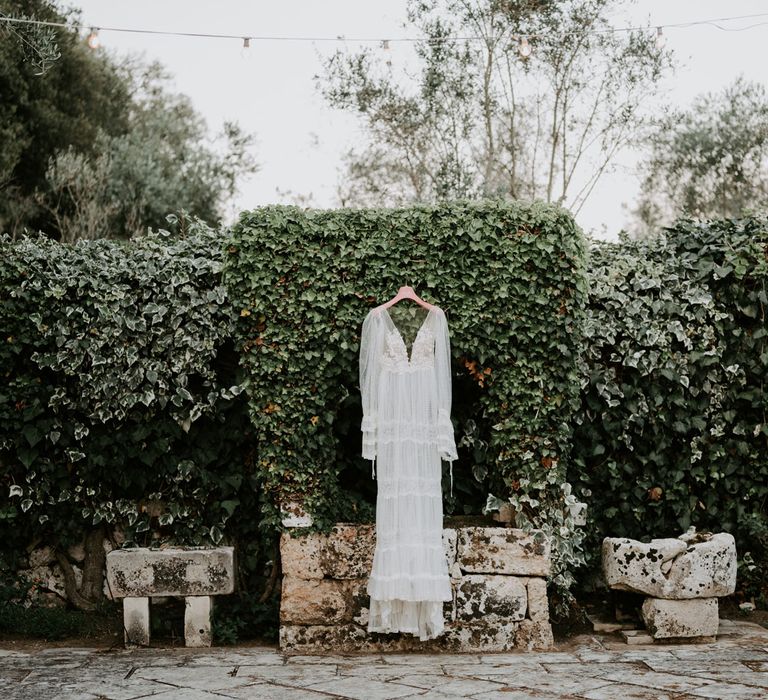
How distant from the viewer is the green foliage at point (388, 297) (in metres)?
5.34

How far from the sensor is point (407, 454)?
→ 5.12 metres

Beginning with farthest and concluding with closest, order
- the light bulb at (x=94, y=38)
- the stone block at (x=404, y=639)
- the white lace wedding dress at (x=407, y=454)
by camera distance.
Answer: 1. the light bulb at (x=94, y=38)
2. the stone block at (x=404, y=639)
3. the white lace wedding dress at (x=407, y=454)

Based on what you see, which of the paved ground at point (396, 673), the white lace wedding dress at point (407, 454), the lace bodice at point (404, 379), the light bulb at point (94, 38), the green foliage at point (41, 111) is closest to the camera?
the paved ground at point (396, 673)

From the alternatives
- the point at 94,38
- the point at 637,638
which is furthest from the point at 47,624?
the point at 94,38

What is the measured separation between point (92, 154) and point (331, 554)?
41.9 ft

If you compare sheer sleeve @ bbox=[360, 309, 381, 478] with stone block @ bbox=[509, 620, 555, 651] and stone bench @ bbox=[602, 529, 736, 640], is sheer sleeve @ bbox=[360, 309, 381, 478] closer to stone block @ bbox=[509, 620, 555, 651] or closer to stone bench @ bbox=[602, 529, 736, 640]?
stone block @ bbox=[509, 620, 555, 651]

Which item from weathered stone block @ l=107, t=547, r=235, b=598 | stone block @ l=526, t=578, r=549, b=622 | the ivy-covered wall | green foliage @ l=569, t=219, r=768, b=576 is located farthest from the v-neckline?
weathered stone block @ l=107, t=547, r=235, b=598

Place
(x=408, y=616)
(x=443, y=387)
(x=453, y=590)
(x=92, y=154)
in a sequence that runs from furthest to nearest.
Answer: (x=92, y=154)
(x=453, y=590)
(x=443, y=387)
(x=408, y=616)

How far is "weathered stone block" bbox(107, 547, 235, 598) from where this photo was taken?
216 inches

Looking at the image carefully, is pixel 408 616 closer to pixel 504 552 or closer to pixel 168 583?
pixel 504 552

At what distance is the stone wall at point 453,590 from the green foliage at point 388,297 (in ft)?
0.65

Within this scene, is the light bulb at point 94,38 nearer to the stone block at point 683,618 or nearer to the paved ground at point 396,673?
the paved ground at point 396,673

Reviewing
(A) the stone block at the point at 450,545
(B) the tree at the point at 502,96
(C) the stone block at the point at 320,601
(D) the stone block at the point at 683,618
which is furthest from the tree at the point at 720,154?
(C) the stone block at the point at 320,601

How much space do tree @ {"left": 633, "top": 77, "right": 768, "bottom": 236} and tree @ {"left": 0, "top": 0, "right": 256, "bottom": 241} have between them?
8.53m
